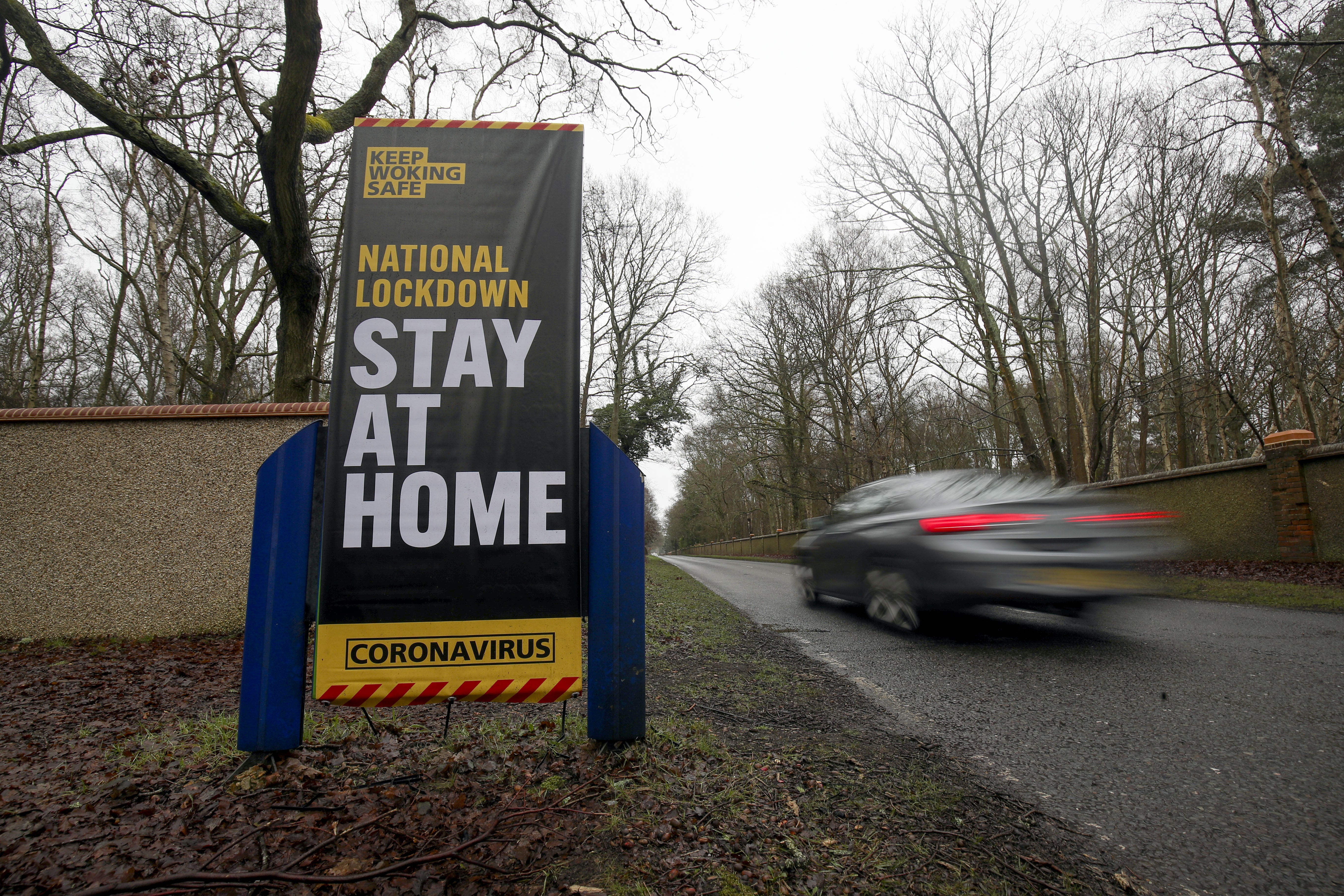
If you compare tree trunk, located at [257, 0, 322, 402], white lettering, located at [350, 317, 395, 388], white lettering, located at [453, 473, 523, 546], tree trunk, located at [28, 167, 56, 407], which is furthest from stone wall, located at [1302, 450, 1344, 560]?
tree trunk, located at [28, 167, 56, 407]

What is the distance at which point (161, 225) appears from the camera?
51.5 feet

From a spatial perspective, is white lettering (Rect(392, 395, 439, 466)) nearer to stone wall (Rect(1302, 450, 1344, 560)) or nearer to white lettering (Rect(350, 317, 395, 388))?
white lettering (Rect(350, 317, 395, 388))

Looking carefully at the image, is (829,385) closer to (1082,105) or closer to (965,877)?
(1082,105)

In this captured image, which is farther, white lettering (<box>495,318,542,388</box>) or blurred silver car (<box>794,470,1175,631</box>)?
blurred silver car (<box>794,470,1175,631</box>)

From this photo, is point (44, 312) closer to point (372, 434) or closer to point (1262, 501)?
point (372, 434)

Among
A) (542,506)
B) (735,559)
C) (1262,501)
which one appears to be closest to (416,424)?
(542,506)

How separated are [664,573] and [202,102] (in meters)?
14.6

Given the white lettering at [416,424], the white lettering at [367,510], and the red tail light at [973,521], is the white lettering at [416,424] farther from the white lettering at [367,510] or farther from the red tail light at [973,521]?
the red tail light at [973,521]

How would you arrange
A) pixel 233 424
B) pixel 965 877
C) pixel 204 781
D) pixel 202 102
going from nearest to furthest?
1. pixel 965 877
2. pixel 204 781
3. pixel 233 424
4. pixel 202 102

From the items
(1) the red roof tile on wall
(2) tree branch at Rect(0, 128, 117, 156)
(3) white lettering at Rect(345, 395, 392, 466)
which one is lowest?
(3) white lettering at Rect(345, 395, 392, 466)

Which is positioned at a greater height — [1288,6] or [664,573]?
[1288,6]

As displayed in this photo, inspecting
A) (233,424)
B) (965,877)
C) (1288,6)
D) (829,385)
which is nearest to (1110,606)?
(965,877)

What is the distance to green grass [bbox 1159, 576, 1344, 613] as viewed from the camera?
260 inches

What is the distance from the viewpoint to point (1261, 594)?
7.50 metres
